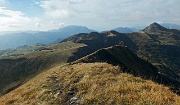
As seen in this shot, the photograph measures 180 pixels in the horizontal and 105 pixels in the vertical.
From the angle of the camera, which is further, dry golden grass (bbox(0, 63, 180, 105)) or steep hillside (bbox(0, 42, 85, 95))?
steep hillside (bbox(0, 42, 85, 95))

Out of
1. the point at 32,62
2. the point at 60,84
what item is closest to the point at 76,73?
the point at 60,84

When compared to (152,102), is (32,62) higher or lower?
lower

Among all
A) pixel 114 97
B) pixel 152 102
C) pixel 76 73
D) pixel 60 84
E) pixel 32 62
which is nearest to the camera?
pixel 152 102

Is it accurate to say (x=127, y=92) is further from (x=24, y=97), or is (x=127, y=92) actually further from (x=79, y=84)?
(x=24, y=97)

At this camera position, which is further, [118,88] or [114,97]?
[118,88]

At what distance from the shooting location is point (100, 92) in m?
17.5

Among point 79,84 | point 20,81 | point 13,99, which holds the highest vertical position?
point 79,84

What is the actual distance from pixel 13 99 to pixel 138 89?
11.7 m

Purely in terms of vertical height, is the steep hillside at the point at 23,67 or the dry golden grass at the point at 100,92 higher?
the dry golden grass at the point at 100,92

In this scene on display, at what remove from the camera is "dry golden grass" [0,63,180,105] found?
15.0 metres

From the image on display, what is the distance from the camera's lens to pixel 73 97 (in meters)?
18.5

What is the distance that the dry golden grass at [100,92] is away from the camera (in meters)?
15.0

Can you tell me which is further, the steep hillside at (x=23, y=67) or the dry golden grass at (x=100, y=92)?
the steep hillside at (x=23, y=67)

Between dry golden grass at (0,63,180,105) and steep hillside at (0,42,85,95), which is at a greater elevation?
dry golden grass at (0,63,180,105)
